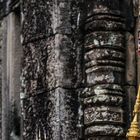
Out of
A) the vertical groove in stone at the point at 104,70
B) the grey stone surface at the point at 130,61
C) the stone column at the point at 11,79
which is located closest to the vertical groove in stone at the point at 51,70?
the vertical groove in stone at the point at 104,70

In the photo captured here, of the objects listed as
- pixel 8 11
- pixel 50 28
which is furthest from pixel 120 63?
pixel 8 11

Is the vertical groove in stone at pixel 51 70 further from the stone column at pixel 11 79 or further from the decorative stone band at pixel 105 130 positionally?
the stone column at pixel 11 79

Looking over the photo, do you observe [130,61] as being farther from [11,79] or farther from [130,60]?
[11,79]

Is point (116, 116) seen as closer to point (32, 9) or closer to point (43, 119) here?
point (43, 119)

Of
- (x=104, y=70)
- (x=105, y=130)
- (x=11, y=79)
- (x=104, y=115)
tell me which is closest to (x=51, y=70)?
(x=104, y=70)

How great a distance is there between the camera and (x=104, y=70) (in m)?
9.19

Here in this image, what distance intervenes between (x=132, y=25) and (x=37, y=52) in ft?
3.80

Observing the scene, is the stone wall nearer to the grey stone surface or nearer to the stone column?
the grey stone surface

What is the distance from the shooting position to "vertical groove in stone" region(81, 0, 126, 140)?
9094 millimetres

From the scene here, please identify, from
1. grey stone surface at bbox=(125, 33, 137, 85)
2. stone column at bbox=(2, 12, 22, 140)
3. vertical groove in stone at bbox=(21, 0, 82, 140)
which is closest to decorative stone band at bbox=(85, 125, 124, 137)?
vertical groove in stone at bbox=(21, 0, 82, 140)

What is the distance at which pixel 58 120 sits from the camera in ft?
30.3

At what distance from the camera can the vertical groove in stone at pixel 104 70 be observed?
358 inches

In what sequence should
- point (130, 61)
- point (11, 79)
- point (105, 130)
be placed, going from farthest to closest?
point (11, 79)
point (130, 61)
point (105, 130)

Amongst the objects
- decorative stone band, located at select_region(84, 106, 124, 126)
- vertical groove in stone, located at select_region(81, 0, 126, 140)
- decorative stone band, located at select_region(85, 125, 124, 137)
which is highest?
vertical groove in stone, located at select_region(81, 0, 126, 140)
